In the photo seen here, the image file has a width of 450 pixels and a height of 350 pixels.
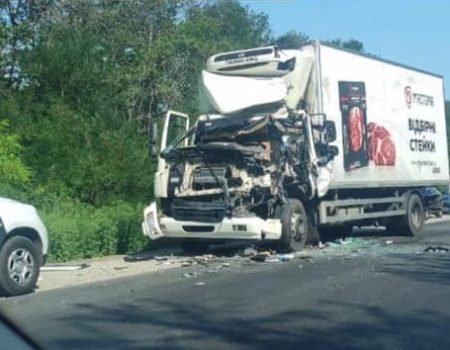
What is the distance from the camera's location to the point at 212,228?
15953 millimetres

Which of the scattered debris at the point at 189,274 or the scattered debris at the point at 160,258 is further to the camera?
the scattered debris at the point at 160,258

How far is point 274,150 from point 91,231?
12.5 feet

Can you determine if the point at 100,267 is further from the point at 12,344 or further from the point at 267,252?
the point at 12,344

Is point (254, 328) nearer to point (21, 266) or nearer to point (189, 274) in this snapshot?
point (21, 266)

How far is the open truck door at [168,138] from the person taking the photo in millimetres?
16500

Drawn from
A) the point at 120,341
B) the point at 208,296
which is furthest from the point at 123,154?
the point at 120,341

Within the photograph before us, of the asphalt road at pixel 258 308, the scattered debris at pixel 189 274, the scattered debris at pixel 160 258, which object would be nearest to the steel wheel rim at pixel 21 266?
the asphalt road at pixel 258 308

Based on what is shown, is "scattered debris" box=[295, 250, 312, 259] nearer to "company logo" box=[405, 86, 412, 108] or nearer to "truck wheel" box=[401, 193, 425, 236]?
"truck wheel" box=[401, 193, 425, 236]

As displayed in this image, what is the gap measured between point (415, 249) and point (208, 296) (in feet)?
24.1

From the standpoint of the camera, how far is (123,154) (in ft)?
75.1

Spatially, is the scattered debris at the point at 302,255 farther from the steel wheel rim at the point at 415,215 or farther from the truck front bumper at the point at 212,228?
the steel wheel rim at the point at 415,215

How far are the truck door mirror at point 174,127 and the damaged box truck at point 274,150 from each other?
26 mm

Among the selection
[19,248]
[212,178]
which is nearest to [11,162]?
[212,178]

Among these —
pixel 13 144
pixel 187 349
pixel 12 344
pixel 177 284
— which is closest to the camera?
pixel 12 344
